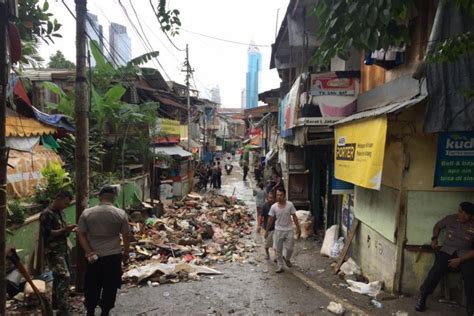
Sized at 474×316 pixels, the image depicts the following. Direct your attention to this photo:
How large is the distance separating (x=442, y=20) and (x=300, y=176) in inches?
384

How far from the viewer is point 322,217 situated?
13219 mm

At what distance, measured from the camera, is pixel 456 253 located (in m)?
5.34

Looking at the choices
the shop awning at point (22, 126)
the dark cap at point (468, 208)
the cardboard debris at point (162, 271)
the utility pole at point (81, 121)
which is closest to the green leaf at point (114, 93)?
the shop awning at point (22, 126)

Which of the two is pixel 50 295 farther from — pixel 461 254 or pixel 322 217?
pixel 322 217

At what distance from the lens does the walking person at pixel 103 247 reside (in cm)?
494

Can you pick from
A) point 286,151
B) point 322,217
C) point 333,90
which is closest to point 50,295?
point 333,90

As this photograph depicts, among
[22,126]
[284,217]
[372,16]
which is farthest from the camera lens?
[22,126]

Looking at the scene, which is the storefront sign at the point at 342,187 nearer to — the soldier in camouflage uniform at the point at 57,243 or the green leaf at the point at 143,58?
the soldier in camouflage uniform at the point at 57,243

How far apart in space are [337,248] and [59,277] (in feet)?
20.8

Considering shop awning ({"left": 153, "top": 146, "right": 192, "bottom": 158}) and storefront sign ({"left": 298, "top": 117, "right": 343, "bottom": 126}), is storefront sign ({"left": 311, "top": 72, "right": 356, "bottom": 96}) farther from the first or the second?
shop awning ({"left": 153, "top": 146, "right": 192, "bottom": 158})

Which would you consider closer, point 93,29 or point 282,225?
point 93,29

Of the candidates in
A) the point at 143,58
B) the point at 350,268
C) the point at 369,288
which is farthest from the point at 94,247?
the point at 143,58

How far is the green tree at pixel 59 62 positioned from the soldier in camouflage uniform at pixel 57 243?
22256 mm

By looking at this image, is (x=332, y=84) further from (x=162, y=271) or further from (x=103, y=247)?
(x=103, y=247)
